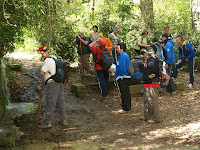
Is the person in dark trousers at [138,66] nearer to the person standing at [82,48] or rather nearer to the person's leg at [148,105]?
the person standing at [82,48]

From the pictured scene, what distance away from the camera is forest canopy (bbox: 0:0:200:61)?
6.71 metres

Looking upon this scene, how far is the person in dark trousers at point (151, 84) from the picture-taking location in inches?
260

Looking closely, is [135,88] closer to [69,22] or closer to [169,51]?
[169,51]

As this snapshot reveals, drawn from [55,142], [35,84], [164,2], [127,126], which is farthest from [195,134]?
[164,2]

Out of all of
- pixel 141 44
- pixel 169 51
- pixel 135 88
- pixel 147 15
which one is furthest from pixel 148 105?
pixel 147 15

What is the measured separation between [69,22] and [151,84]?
366 centimetres

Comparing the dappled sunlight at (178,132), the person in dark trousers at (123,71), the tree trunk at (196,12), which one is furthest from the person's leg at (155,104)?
the tree trunk at (196,12)

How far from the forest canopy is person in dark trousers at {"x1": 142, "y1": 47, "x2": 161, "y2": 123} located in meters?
2.25

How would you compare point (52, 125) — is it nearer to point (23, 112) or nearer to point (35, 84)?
point (23, 112)

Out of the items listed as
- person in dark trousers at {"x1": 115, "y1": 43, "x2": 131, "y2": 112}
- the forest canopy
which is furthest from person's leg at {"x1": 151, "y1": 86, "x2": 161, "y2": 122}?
the forest canopy

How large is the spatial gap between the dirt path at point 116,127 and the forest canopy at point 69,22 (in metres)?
2.05

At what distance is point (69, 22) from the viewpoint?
890 centimetres

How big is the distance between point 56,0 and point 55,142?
3269 mm

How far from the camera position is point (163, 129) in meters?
6.27
